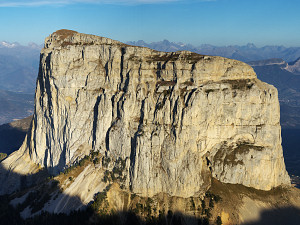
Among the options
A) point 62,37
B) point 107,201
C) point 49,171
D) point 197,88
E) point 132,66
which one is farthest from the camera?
point 62,37

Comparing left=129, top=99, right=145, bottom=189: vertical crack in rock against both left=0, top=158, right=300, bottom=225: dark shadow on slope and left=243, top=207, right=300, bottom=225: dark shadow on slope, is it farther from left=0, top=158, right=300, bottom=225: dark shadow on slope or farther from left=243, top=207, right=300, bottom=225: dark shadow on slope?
left=243, top=207, right=300, bottom=225: dark shadow on slope

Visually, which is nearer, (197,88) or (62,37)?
(197,88)

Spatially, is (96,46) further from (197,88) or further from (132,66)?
(197,88)

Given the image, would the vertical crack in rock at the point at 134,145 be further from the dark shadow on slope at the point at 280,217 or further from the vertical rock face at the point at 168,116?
the dark shadow on slope at the point at 280,217

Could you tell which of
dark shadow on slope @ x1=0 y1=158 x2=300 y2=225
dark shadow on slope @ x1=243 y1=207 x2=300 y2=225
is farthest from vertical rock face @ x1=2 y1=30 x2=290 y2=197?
dark shadow on slope @ x1=243 y1=207 x2=300 y2=225

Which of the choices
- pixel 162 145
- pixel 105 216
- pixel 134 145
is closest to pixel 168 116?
pixel 162 145

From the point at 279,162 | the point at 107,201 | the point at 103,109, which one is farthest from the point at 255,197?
the point at 103,109

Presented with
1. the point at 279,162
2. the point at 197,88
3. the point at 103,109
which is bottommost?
the point at 279,162
